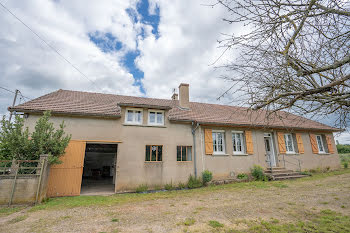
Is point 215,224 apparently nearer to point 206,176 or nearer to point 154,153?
point 206,176

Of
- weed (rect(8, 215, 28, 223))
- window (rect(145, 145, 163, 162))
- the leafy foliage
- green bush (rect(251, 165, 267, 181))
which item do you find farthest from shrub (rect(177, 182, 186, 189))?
weed (rect(8, 215, 28, 223))

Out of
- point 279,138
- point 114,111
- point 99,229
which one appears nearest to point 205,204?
point 99,229

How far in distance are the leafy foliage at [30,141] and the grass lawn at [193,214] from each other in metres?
2.08

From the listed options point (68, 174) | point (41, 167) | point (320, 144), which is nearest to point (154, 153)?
point (68, 174)

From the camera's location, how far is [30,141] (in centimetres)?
685

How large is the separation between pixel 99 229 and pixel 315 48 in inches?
252

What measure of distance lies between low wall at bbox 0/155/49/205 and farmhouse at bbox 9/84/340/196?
135cm

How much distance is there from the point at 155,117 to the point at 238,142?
6.24m

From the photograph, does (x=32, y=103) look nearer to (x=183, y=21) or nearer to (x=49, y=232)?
(x=49, y=232)

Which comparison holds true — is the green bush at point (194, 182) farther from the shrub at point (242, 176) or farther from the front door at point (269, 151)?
the front door at point (269, 151)

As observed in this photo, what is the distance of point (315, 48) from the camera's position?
293 cm

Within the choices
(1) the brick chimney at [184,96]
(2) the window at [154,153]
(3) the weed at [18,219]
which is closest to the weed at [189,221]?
(2) the window at [154,153]

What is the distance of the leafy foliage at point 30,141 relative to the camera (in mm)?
6520

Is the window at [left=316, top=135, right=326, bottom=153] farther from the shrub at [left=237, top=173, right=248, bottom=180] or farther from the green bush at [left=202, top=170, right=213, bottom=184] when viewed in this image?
the green bush at [left=202, top=170, right=213, bottom=184]
